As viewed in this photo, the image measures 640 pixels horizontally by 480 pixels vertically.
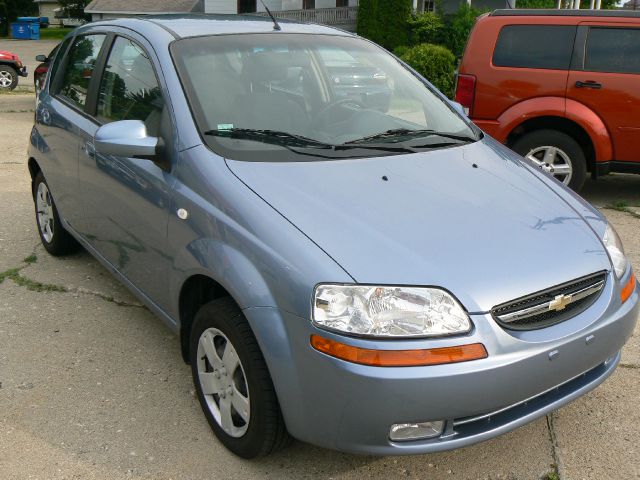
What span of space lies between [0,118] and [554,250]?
11290 mm

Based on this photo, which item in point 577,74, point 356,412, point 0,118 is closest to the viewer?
point 356,412

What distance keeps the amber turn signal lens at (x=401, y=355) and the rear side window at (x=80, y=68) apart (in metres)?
2.65

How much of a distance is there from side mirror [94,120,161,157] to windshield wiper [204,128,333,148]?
264 mm

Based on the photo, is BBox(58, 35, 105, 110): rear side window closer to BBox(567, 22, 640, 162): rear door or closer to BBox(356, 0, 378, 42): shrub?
BBox(567, 22, 640, 162): rear door

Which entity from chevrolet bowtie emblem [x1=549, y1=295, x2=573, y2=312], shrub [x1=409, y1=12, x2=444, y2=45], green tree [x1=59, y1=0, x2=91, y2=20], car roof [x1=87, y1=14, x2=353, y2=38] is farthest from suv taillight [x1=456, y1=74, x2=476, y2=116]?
green tree [x1=59, y1=0, x2=91, y2=20]

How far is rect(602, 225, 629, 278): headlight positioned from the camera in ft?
9.43

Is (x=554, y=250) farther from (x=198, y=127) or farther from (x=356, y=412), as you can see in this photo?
(x=198, y=127)

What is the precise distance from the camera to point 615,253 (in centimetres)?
293

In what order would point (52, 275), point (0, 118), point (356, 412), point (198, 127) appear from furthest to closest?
point (0, 118) → point (52, 275) → point (198, 127) → point (356, 412)

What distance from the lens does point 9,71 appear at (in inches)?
615

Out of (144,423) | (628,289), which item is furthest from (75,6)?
(628,289)

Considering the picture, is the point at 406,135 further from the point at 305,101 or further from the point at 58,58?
the point at 58,58

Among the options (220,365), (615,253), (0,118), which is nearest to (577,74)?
(615,253)

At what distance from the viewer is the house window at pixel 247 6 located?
35.8 metres
